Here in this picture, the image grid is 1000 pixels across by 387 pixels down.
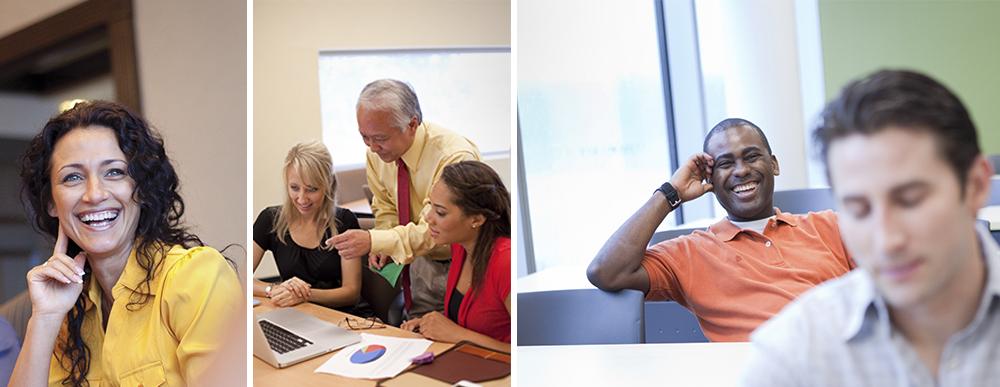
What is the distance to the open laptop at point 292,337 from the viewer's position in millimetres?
2439

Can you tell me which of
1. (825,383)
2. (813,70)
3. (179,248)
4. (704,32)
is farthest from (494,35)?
(825,383)

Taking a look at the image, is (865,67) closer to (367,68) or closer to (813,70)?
(813,70)

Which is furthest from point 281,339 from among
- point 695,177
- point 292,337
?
point 695,177

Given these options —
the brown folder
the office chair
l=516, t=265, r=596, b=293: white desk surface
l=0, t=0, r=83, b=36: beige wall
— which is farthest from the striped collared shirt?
l=0, t=0, r=83, b=36: beige wall

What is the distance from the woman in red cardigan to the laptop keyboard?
1.12ft

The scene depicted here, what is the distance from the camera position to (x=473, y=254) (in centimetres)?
244

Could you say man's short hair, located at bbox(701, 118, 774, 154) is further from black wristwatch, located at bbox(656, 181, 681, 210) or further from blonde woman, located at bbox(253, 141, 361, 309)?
blonde woman, located at bbox(253, 141, 361, 309)

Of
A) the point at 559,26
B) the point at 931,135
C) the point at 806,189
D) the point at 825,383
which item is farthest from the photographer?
the point at 559,26

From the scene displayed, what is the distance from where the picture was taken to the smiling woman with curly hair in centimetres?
236

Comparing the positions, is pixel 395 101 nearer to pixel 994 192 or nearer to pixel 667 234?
pixel 667 234

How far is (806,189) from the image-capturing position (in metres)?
1.91

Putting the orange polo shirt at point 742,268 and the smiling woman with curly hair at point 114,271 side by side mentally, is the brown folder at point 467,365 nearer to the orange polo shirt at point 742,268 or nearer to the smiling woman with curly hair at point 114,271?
the orange polo shirt at point 742,268

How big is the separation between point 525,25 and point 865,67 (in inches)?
40.7

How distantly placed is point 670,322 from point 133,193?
1686 mm
